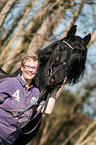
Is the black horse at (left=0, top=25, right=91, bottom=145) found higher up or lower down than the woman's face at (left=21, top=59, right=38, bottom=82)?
lower down

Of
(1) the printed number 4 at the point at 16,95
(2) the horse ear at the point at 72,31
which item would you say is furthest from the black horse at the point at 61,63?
(1) the printed number 4 at the point at 16,95

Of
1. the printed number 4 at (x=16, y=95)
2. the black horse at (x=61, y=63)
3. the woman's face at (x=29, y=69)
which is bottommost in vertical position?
the black horse at (x=61, y=63)

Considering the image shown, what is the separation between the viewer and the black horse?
3.59ft

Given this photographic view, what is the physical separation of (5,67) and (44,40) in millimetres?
865

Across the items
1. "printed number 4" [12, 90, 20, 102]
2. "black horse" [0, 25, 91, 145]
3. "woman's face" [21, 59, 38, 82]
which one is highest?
"woman's face" [21, 59, 38, 82]

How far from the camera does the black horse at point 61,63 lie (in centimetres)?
110

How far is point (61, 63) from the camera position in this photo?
114 centimetres

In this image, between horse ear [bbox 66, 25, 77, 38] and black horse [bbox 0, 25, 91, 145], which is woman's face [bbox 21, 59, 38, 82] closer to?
black horse [bbox 0, 25, 91, 145]

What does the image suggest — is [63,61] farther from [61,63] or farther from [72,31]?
[72,31]

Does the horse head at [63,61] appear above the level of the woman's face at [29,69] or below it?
below

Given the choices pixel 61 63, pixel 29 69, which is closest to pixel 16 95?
pixel 29 69

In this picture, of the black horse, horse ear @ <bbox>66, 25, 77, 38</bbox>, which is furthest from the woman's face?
horse ear @ <bbox>66, 25, 77, 38</bbox>

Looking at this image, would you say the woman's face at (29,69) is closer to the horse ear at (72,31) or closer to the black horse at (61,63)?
the black horse at (61,63)

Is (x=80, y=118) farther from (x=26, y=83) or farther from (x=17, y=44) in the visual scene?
(x=26, y=83)
